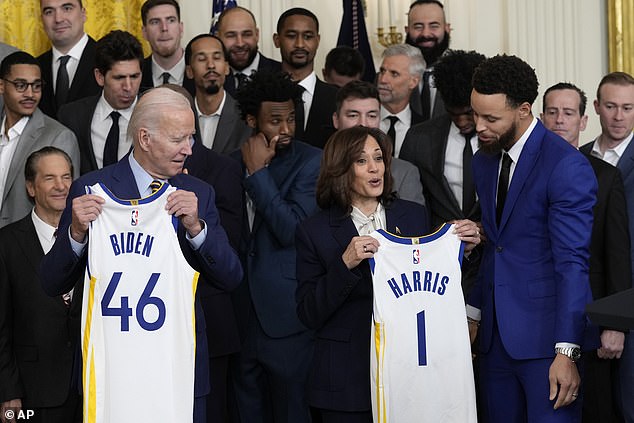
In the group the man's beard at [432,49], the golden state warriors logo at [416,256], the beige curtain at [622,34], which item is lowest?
the golden state warriors logo at [416,256]

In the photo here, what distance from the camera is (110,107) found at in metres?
6.11

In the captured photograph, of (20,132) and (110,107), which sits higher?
(110,107)

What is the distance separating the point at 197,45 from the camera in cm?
648

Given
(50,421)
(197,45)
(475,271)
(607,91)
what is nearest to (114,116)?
(197,45)

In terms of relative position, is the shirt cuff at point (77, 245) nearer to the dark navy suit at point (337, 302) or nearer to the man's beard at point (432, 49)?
the dark navy suit at point (337, 302)

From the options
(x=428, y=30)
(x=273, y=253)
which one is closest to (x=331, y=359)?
(x=273, y=253)

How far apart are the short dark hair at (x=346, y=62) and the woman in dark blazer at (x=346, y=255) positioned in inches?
102

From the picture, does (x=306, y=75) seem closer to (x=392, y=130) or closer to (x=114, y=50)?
(x=392, y=130)

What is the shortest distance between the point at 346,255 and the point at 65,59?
306 centimetres

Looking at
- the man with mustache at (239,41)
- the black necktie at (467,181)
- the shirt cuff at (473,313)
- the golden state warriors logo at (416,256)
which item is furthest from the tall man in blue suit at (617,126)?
the man with mustache at (239,41)

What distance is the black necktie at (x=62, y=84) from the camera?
6.72 metres

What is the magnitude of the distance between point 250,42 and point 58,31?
3.70 ft

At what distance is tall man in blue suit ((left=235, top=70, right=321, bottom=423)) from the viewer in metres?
5.41

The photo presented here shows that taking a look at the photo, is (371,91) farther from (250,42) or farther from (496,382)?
(496,382)
